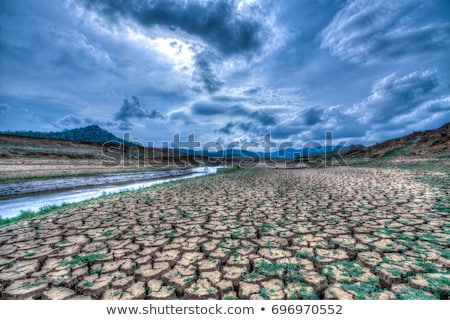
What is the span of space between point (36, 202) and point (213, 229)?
7.52 m

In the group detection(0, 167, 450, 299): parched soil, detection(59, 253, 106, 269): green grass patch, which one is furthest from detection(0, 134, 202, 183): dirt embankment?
detection(59, 253, 106, 269): green grass patch

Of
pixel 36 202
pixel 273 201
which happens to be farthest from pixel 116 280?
pixel 36 202

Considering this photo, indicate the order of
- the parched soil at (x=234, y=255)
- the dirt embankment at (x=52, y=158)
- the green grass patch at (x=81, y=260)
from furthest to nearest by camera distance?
the dirt embankment at (x=52, y=158) → the green grass patch at (x=81, y=260) → the parched soil at (x=234, y=255)

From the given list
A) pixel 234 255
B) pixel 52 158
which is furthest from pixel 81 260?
pixel 52 158

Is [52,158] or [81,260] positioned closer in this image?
[81,260]

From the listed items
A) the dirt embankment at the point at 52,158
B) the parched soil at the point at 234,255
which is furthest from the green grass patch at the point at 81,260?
the dirt embankment at the point at 52,158

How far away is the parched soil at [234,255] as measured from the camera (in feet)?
6.37

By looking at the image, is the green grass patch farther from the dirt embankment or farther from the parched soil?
the dirt embankment

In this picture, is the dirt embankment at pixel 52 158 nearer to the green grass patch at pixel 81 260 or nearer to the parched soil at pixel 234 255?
the parched soil at pixel 234 255

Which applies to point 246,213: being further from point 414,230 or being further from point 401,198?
point 401,198

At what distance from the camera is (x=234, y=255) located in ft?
8.48

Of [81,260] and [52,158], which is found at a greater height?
[52,158]

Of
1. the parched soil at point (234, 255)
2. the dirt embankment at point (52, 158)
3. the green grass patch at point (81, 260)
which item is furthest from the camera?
the dirt embankment at point (52, 158)

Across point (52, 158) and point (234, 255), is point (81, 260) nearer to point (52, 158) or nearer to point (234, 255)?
point (234, 255)
